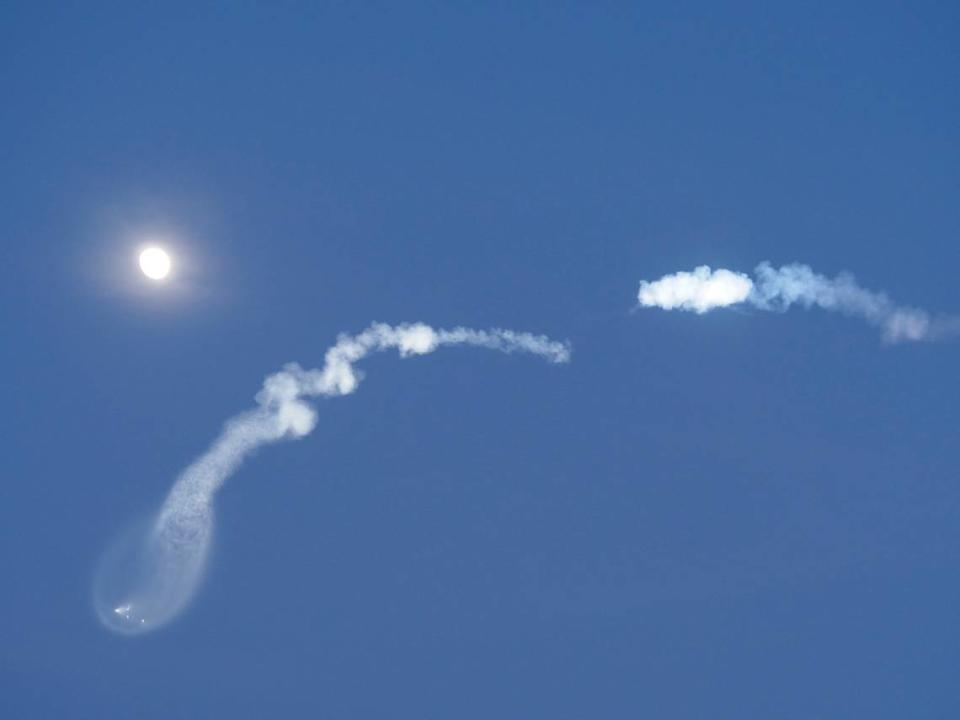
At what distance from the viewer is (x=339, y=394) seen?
19.0 m

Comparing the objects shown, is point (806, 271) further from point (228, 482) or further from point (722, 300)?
point (228, 482)

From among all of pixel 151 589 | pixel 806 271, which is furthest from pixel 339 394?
pixel 806 271

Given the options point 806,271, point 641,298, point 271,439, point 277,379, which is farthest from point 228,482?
point 806,271

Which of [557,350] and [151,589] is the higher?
[557,350]

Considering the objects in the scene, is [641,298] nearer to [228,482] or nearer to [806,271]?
[806,271]

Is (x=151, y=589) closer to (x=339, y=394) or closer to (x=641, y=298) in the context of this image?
(x=339, y=394)

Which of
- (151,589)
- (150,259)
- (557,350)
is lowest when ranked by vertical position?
(151,589)

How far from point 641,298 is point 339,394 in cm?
826

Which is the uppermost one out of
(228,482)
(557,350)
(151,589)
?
(557,350)

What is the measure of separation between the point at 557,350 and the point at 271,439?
25.6 ft

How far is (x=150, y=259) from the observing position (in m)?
18.6

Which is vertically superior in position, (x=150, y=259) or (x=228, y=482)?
(x=150, y=259)

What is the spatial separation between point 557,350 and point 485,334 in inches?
76.3

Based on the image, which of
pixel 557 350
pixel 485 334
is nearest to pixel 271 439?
pixel 485 334
